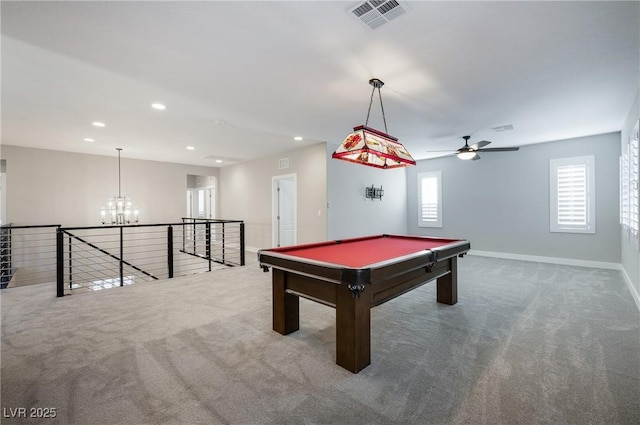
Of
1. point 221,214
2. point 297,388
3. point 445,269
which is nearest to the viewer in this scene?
point 297,388

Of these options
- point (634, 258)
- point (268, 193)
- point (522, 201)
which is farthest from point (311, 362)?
point (522, 201)

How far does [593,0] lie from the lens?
1.97m

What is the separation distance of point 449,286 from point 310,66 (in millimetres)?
3033

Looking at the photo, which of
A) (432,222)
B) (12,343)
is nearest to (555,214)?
(432,222)

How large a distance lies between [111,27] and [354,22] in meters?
1.89

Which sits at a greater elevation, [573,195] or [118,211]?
[573,195]

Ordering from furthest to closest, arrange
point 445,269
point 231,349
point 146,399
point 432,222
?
point 432,222 < point 445,269 < point 231,349 < point 146,399

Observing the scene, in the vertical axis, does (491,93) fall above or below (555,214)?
above

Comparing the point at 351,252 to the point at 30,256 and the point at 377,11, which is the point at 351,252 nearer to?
the point at 377,11

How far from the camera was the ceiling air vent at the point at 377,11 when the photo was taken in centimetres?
200

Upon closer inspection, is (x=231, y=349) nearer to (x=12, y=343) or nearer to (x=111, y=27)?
(x=12, y=343)

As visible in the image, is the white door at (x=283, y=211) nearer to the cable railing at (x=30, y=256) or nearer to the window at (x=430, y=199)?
the window at (x=430, y=199)

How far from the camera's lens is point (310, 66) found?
9.45 feet

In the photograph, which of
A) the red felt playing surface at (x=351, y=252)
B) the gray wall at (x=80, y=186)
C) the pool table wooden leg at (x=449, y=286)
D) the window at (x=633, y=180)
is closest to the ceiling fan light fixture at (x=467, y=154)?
the window at (x=633, y=180)
